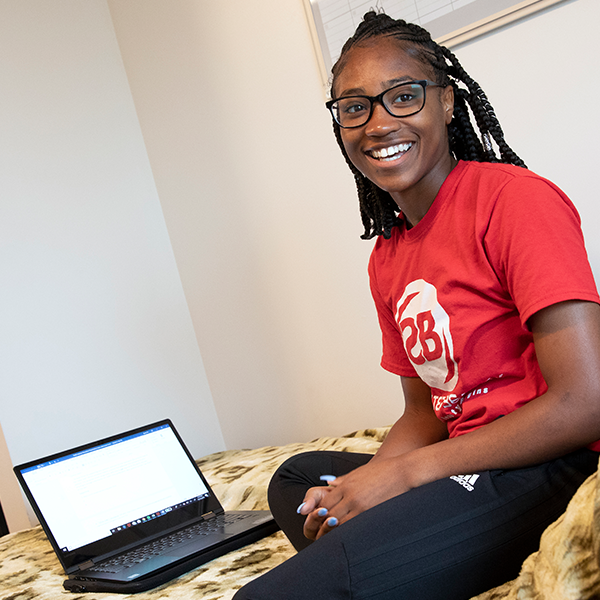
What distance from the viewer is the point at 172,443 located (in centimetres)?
153

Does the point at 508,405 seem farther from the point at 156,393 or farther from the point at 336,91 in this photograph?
the point at 156,393

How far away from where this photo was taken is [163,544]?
1308 millimetres

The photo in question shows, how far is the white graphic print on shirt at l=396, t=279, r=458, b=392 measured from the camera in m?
0.94

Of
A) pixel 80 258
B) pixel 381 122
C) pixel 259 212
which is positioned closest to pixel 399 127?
pixel 381 122

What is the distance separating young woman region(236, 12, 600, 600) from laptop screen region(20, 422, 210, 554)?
0.36 metres

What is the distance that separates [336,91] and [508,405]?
0.57 m

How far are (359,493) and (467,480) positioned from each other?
138 mm

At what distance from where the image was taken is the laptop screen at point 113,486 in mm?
1325

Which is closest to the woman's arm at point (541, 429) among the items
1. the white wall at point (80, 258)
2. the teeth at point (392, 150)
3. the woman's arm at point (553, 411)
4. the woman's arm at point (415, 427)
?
the woman's arm at point (553, 411)

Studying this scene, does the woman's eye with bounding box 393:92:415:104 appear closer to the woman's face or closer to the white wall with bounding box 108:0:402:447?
the woman's face

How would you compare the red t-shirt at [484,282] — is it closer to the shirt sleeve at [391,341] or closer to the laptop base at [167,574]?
the shirt sleeve at [391,341]

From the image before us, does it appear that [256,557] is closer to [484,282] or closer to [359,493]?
[359,493]

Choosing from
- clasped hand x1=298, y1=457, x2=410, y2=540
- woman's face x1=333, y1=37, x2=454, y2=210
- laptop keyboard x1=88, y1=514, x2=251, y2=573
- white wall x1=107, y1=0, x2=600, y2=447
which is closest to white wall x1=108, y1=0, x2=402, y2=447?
white wall x1=107, y1=0, x2=600, y2=447

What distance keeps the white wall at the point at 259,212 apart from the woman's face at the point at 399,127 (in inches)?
21.0
